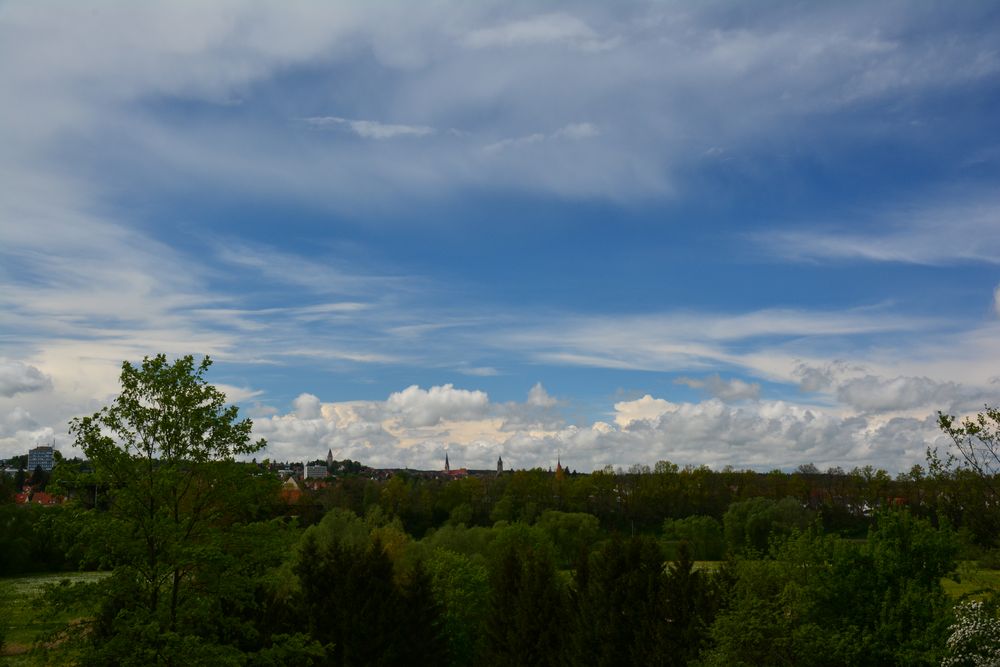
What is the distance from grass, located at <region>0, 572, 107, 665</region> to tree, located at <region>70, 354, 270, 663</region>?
179cm

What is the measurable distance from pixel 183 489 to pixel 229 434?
7.29 feet

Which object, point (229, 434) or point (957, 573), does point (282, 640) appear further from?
point (957, 573)

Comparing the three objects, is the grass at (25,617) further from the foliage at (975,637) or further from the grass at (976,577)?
the grass at (976,577)

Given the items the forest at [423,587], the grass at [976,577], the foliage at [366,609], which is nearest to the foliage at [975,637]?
the forest at [423,587]

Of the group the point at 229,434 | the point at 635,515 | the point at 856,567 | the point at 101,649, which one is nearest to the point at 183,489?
the point at 229,434

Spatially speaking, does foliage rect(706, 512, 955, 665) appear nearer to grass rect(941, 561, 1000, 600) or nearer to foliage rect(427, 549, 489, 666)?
grass rect(941, 561, 1000, 600)

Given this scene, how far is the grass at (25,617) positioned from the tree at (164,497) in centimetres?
179

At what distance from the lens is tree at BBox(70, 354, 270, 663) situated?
80.5 ft

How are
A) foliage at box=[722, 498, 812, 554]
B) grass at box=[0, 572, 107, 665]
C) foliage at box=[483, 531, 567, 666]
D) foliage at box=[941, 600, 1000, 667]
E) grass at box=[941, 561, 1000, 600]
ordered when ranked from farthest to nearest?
foliage at box=[722, 498, 812, 554] < foliage at box=[483, 531, 567, 666] < grass at box=[941, 561, 1000, 600] < grass at box=[0, 572, 107, 665] < foliage at box=[941, 600, 1000, 667]

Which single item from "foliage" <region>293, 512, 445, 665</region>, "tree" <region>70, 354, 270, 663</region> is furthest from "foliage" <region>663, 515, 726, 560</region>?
"tree" <region>70, 354, 270, 663</region>

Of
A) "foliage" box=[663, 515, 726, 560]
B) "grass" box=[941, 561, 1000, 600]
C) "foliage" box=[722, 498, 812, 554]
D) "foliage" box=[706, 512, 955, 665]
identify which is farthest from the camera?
"foliage" box=[663, 515, 726, 560]

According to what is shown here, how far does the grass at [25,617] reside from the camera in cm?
2492

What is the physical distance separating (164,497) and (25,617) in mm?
61819

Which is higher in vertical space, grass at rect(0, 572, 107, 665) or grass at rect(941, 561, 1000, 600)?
grass at rect(941, 561, 1000, 600)
